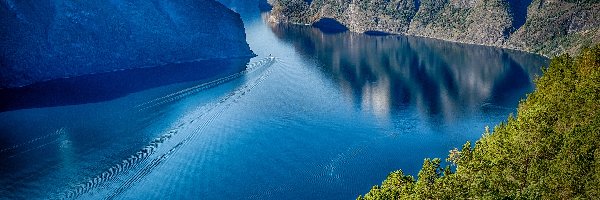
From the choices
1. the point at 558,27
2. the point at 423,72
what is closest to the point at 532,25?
the point at 558,27

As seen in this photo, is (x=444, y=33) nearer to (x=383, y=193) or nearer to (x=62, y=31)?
(x=62, y=31)

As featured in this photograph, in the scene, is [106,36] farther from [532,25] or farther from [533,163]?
[532,25]

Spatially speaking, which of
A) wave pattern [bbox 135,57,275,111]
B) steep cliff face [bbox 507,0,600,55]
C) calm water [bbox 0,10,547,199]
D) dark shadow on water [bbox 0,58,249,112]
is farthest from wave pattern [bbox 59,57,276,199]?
steep cliff face [bbox 507,0,600,55]

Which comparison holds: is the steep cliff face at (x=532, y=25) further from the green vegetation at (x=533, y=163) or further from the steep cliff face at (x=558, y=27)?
the green vegetation at (x=533, y=163)

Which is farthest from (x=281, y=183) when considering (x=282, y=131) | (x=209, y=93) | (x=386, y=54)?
(x=386, y=54)

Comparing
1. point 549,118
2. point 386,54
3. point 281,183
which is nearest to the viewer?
point 549,118

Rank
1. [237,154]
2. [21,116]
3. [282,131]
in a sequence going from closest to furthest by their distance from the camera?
[237,154]
[282,131]
[21,116]

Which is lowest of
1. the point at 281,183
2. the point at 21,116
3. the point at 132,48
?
the point at 281,183

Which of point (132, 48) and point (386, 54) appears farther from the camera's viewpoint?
point (386, 54)
